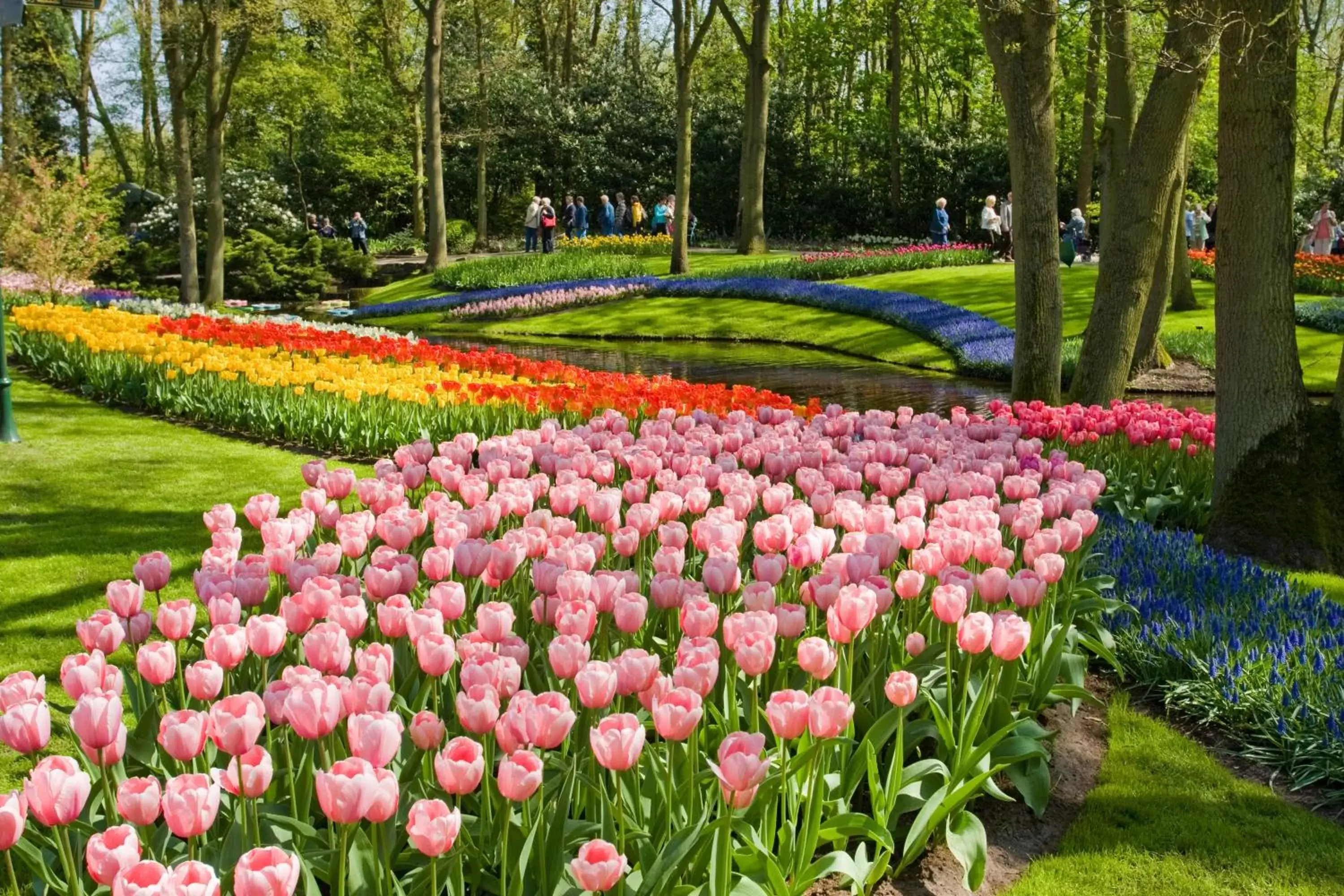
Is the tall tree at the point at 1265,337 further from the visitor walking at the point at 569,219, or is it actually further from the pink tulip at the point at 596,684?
the visitor walking at the point at 569,219

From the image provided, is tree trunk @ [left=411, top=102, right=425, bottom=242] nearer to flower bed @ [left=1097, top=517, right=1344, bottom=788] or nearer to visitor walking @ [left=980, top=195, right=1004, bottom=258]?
visitor walking @ [left=980, top=195, right=1004, bottom=258]

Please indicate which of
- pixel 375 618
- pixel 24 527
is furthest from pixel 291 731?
pixel 24 527

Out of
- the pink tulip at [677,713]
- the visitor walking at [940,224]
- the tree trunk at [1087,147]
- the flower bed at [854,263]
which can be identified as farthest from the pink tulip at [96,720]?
the visitor walking at [940,224]

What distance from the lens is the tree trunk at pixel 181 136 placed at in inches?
763

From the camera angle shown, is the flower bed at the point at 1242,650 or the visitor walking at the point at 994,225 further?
the visitor walking at the point at 994,225

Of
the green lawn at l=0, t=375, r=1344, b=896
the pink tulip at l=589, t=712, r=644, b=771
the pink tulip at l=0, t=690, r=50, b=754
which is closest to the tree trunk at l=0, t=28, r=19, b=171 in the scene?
the green lawn at l=0, t=375, r=1344, b=896

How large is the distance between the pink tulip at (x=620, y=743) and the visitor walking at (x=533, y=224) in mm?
32739

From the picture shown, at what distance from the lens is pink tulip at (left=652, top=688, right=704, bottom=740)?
231cm

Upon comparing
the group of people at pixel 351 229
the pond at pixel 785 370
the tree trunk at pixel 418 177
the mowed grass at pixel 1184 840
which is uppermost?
the tree trunk at pixel 418 177

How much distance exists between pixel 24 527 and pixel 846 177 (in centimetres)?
3692

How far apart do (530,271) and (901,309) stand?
38.3ft

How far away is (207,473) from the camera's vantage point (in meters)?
8.43

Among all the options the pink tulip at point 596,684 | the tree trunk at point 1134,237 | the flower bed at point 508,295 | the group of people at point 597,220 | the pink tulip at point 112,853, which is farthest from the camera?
the group of people at point 597,220

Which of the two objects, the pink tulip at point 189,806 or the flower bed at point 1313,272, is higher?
the flower bed at point 1313,272
